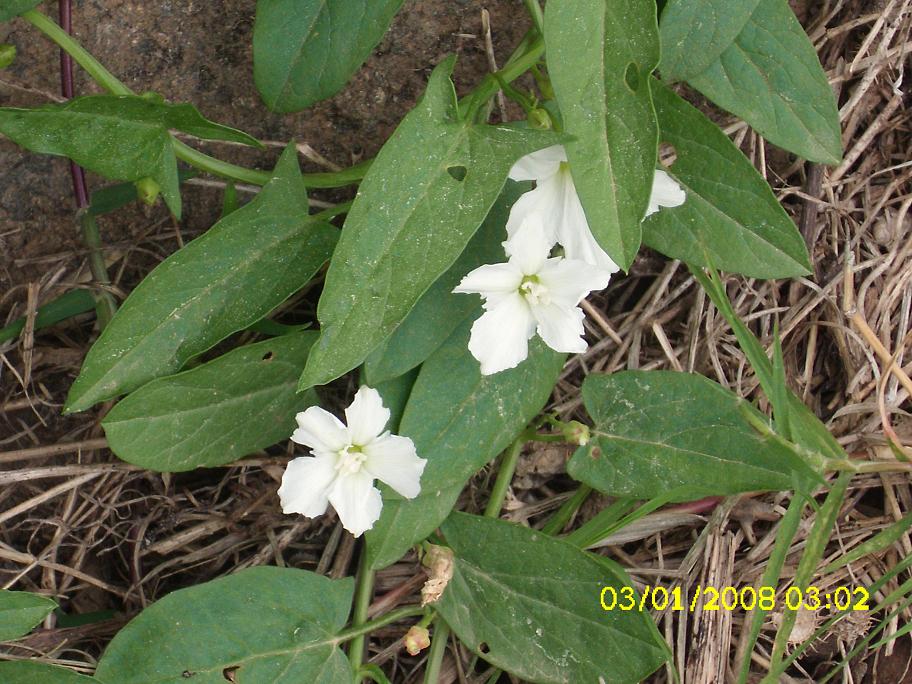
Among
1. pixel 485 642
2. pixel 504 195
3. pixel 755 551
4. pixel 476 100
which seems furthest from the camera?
pixel 755 551

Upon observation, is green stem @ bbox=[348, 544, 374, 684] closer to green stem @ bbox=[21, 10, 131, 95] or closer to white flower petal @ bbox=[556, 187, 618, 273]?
white flower petal @ bbox=[556, 187, 618, 273]

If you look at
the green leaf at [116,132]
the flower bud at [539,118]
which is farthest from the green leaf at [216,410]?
the flower bud at [539,118]

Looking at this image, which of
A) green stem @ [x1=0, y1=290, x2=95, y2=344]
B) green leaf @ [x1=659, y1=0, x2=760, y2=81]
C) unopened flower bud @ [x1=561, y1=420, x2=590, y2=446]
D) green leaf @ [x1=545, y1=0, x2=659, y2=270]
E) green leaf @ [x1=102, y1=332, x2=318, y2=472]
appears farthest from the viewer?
green stem @ [x1=0, y1=290, x2=95, y2=344]

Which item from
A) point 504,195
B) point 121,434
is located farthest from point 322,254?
point 121,434

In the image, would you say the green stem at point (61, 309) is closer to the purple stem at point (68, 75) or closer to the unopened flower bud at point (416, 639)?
the purple stem at point (68, 75)

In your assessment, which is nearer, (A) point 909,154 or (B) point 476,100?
(B) point 476,100

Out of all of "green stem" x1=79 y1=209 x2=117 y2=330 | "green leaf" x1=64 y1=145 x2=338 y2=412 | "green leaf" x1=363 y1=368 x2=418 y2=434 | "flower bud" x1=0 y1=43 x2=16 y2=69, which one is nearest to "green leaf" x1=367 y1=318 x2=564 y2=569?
"green leaf" x1=363 y1=368 x2=418 y2=434

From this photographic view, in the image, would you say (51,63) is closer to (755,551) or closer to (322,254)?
(322,254)
